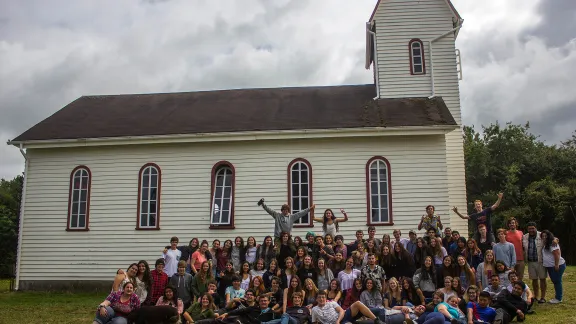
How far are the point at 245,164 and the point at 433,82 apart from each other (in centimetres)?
741

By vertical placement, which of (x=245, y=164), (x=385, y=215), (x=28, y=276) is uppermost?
(x=245, y=164)

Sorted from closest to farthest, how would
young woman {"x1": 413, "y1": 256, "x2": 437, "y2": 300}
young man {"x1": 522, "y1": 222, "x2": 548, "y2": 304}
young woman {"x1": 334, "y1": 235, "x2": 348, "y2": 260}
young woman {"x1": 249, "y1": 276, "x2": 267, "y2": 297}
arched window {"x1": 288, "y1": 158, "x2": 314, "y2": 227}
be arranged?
young woman {"x1": 413, "y1": 256, "x2": 437, "y2": 300}, young woman {"x1": 249, "y1": 276, "x2": 267, "y2": 297}, young man {"x1": 522, "y1": 222, "x2": 548, "y2": 304}, young woman {"x1": 334, "y1": 235, "x2": 348, "y2": 260}, arched window {"x1": 288, "y1": 158, "x2": 314, "y2": 227}

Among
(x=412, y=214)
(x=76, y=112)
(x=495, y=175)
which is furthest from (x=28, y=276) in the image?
(x=495, y=175)

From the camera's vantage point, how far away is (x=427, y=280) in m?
10.9

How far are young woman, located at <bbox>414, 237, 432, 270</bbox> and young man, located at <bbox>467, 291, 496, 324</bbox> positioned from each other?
1.72 meters

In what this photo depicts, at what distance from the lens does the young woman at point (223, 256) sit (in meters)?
Answer: 12.7

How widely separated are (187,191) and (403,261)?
8057 millimetres

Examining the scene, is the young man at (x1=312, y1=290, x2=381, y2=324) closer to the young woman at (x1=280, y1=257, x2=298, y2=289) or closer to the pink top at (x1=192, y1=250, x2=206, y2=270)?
the young woman at (x1=280, y1=257, x2=298, y2=289)

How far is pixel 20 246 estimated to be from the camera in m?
17.3

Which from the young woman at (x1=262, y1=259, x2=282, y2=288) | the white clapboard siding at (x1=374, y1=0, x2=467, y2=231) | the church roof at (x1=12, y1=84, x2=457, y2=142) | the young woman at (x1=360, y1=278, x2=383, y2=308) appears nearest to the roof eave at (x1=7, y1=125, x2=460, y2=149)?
the church roof at (x1=12, y1=84, x2=457, y2=142)

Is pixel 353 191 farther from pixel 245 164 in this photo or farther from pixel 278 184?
pixel 245 164

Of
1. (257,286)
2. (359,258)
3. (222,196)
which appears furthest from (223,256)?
(222,196)

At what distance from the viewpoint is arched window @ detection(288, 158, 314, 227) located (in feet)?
53.8

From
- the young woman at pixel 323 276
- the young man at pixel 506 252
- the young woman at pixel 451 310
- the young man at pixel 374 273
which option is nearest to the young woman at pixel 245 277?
the young woman at pixel 323 276
